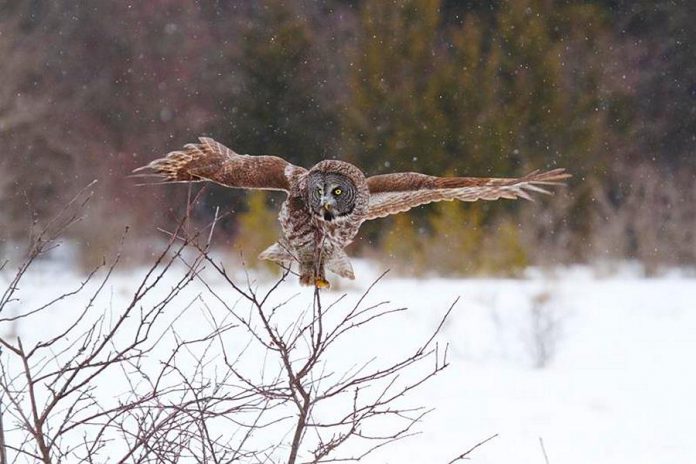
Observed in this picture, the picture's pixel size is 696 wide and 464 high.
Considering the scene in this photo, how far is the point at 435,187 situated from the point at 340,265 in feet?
0.93

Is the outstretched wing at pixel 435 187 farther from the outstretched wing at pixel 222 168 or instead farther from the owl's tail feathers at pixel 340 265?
the outstretched wing at pixel 222 168

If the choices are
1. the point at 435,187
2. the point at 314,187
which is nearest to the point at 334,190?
the point at 314,187

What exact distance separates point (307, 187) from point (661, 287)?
30.8 feet

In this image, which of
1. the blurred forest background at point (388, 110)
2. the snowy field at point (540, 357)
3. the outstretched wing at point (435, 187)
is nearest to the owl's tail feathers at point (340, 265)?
the outstretched wing at point (435, 187)

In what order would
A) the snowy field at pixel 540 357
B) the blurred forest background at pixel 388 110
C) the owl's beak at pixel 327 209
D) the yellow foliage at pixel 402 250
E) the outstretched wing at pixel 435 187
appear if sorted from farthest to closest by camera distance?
the blurred forest background at pixel 388 110, the yellow foliage at pixel 402 250, the snowy field at pixel 540 357, the outstretched wing at pixel 435 187, the owl's beak at pixel 327 209

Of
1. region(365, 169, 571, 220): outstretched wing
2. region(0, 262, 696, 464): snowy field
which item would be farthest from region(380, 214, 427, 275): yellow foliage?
region(365, 169, 571, 220): outstretched wing

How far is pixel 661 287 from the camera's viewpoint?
11.1m

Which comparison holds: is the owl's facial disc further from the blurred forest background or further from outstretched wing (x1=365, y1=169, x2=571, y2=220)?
the blurred forest background

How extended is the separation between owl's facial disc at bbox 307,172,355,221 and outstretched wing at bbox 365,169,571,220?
107 millimetres

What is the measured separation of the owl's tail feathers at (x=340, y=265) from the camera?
2.47 metres

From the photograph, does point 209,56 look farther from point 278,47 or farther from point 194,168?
point 194,168

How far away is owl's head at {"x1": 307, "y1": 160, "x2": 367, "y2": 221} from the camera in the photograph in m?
2.29

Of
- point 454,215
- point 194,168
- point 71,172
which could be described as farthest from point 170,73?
point 194,168

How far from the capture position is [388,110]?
45.8 ft
